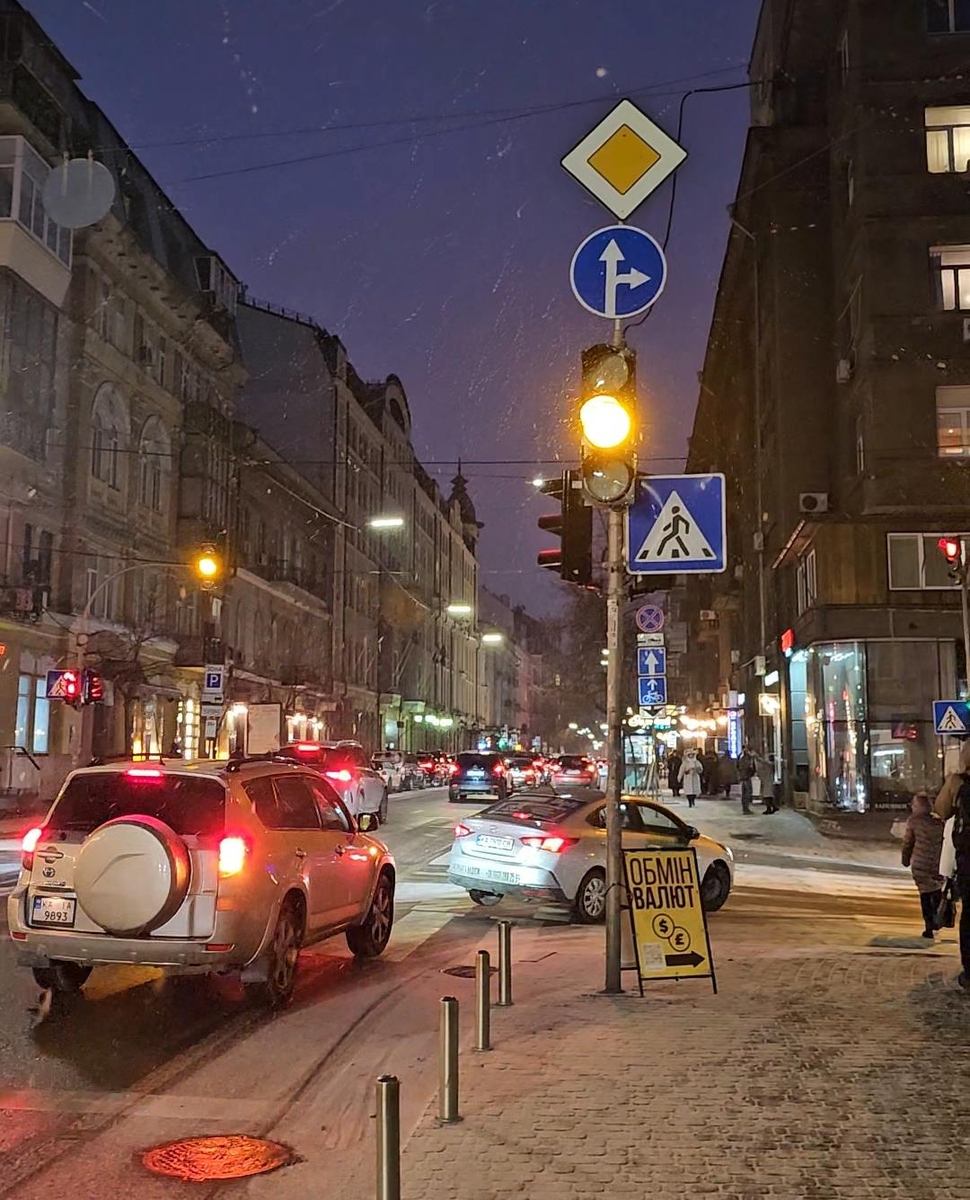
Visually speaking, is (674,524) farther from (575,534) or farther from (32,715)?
(32,715)

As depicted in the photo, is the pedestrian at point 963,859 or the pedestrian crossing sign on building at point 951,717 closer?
the pedestrian at point 963,859

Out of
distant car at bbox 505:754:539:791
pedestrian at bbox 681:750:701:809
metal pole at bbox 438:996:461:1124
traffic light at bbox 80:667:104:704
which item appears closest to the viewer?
metal pole at bbox 438:996:461:1124

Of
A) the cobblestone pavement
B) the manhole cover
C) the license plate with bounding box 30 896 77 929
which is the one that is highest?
the license plate with bounding box 30 896 77 929

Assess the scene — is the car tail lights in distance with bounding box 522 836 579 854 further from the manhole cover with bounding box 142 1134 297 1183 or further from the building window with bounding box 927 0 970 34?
the building window with bounding box 927 0 970 34

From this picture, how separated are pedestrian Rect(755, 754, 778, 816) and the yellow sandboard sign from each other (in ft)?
85.5

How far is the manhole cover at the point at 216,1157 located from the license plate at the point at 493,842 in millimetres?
7881

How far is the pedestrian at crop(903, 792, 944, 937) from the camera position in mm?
12109

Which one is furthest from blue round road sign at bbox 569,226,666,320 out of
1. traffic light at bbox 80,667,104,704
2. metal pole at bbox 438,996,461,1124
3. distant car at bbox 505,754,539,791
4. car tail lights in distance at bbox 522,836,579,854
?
distant car at bbox 505,754,539,791

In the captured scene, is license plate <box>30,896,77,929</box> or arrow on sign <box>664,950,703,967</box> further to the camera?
arrow on sign <box>664,950,703,967</box>

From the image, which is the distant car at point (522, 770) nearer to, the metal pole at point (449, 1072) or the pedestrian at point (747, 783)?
the pedestrian at point (747, 783)

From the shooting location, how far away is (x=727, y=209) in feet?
141

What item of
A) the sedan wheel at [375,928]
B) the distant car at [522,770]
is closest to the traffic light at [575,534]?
the sedan wheel at [375,928]

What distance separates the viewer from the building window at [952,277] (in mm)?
29641

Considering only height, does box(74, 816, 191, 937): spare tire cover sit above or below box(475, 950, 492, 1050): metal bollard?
above
